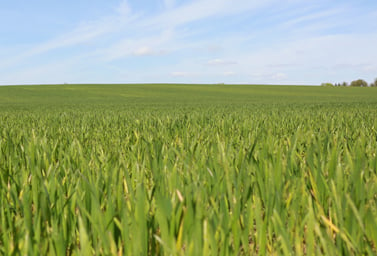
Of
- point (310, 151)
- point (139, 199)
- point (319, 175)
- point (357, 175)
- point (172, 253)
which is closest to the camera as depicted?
point (172, 253)

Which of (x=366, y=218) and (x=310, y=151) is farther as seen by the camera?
(x=310, y=151)

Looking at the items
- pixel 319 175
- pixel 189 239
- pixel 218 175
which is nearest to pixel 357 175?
pixel 319 175

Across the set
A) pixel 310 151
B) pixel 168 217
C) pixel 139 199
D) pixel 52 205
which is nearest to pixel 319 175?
pixel 310 151

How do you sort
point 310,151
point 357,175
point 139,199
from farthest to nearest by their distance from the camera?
point 310,151, point 357,175, point 139,199

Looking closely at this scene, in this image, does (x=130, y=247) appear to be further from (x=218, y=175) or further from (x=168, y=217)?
(x=218, y=175)

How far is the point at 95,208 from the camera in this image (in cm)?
112

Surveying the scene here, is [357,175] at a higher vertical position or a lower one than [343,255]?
higher

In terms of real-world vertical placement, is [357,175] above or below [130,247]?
above

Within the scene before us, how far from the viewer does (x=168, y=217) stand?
1055mm

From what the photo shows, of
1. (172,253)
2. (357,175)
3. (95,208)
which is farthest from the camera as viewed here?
(357,175)

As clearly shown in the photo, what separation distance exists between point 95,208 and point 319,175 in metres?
0.92

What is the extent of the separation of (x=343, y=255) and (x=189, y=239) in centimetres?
43

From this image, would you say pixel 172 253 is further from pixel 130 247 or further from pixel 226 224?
pixel 226 224

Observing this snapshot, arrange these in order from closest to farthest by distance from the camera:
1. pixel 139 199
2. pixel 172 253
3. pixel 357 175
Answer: pixel 172 253 → pixel 139 199 → pixel 357 175
